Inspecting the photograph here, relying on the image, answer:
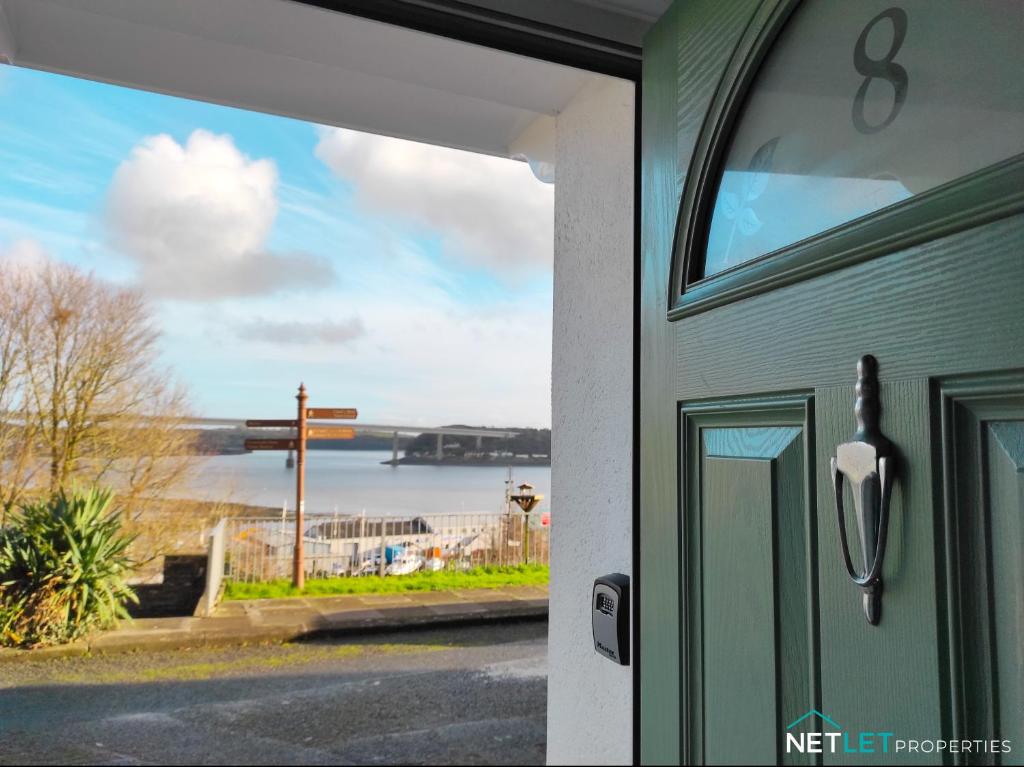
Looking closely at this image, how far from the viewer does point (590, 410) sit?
0.65 meters

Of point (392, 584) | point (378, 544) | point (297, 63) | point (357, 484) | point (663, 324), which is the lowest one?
point (392, 584)

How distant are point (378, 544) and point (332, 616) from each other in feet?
1.35

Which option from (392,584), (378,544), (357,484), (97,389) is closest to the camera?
(97,389)

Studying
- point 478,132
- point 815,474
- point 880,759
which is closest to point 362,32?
point 478,132

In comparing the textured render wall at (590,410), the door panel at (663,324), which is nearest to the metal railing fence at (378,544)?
the textured render wall at (590,410)

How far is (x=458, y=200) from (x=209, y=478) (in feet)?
11.6

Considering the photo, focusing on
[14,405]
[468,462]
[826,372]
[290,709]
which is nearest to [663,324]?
[826,372]

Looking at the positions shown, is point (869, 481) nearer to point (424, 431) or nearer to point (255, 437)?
point (255, 437)

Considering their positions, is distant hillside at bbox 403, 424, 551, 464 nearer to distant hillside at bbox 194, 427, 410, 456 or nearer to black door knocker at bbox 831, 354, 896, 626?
distant hillside at bbox 194, 427, 410, 456

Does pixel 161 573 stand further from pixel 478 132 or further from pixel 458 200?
pixel 458 200

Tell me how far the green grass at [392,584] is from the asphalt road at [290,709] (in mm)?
372

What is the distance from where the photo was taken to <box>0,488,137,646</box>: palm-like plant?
4.07ft

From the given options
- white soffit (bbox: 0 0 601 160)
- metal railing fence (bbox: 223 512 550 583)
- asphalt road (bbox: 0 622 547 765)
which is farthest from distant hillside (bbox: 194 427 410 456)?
white soffit (bbox: 0 0 601 160)

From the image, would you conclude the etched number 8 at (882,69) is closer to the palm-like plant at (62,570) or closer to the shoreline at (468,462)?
the palm-like plant at (62,570)
